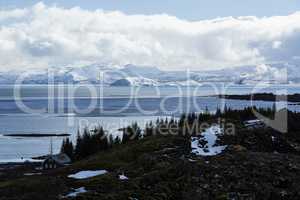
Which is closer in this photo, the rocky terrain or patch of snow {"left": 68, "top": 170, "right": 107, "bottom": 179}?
the rocky terrain

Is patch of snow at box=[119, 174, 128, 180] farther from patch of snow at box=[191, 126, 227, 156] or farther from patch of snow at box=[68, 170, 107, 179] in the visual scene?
patch of snow at box=[191, 126, 227, 156]

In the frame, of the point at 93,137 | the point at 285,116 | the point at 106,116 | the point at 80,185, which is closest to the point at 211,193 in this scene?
the point at 80,185

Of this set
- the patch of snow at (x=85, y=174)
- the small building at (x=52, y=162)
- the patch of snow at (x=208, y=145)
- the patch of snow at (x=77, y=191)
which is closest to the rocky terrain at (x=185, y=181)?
the patch of snow at (x=77, y=191)

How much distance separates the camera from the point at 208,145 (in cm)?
4722

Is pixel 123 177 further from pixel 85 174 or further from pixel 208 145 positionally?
pixel 208 145

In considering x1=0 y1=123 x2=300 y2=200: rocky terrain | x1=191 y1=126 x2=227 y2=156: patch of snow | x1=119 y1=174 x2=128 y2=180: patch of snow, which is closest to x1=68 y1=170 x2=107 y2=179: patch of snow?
x1=0 y1=123 x2=300 y2=200: rocky terrain

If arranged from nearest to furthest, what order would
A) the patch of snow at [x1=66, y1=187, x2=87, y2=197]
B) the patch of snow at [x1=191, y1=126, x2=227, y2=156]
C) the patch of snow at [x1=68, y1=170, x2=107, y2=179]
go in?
the patch of snow at [x1=66, y1=187, x2=87, y2=197], the patch of snow at [x1=68, y1=170, x2=107, y2=179], the patch of snow at [x1=191, y1=126, x2=227, y2=156]

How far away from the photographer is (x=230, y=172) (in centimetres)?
3353

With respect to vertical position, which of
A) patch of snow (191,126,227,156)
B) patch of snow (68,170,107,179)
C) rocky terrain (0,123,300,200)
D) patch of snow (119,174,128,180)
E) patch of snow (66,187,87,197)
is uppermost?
patch of snow (191,126,227,156)

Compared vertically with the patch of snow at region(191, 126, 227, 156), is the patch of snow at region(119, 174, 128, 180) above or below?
below

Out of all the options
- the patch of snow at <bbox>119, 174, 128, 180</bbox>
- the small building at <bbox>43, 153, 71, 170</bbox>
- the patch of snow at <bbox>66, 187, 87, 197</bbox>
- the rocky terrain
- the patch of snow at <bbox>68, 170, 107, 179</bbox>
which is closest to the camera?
the patch of snow at <bbox>66, 187, 87, 197</bbox>

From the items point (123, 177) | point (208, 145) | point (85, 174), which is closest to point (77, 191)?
point (123, 177)

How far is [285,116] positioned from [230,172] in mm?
33403

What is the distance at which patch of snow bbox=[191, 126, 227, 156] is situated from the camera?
43541 mm
